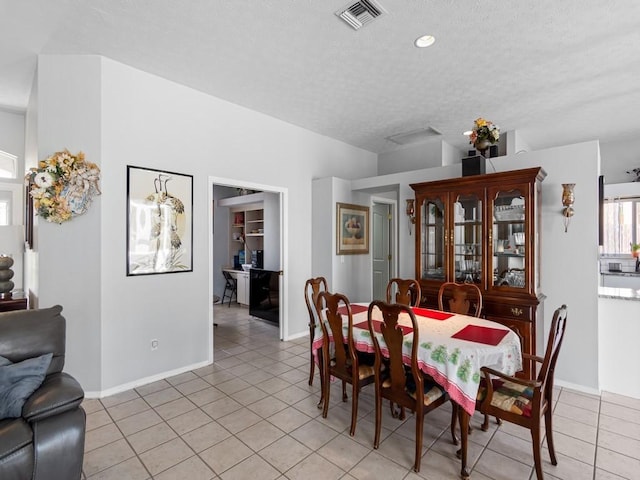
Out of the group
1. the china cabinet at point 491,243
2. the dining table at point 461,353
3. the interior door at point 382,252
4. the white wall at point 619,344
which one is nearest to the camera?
the dining table at point 461,353

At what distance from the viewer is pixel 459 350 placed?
2053 mm

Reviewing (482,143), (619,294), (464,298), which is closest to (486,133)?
(482,143)

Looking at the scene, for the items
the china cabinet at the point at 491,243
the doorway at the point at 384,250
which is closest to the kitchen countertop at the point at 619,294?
the china cabinet at the point at 491,243

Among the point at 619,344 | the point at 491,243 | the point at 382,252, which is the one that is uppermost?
the point at 491,243

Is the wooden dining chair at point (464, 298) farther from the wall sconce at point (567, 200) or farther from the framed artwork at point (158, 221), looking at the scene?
the framed artwork at point (158, 221)

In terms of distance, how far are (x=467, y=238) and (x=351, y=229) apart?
189 centimetres

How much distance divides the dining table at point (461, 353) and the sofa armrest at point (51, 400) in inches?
68.6

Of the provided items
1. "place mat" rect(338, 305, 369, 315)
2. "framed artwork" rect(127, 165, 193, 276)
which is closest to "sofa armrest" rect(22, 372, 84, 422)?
"framed artwork" rect(127, 165, 193, 276)

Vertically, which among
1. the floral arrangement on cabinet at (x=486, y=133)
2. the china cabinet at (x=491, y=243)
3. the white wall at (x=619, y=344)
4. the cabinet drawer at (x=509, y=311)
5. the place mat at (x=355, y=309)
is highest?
the floral arrangement on cabinet at (x=486, y=133)

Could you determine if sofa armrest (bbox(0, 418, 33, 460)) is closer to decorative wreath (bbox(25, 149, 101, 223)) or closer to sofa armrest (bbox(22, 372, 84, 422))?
sofa armrest (bbox(22, 372, 84, 422))

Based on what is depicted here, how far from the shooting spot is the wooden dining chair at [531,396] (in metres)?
1.88

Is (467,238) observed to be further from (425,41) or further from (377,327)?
(425,41)

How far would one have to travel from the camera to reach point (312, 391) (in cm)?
317

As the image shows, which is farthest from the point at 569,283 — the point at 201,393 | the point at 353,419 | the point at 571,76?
the point at 201,393
